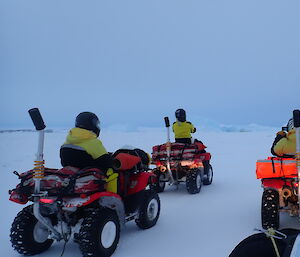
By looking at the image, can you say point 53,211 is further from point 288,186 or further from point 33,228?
point 288,186

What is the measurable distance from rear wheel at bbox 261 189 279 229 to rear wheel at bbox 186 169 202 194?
3281 mm

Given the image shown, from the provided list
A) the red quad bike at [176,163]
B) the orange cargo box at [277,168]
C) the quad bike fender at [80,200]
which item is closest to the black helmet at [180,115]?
the red quad bike at [176,163]

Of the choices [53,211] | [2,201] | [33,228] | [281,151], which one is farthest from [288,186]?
[2,201]

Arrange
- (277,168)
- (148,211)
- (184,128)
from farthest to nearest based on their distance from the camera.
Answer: (184,128)
(148,211)
(277,168)

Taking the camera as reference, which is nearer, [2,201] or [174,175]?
[2,201]

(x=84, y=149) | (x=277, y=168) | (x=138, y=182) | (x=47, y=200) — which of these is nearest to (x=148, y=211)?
(x=138, y=182)

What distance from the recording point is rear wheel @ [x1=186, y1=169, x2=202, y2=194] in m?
8.23

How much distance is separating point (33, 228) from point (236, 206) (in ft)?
14.2

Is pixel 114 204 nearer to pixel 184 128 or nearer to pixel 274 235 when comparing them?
pixel 274 235

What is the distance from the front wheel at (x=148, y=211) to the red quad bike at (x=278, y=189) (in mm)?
1822

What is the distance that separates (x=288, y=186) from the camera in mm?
5020

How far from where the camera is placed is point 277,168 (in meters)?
5.05

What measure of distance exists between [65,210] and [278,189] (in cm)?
324

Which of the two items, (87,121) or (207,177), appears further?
(207,177)
